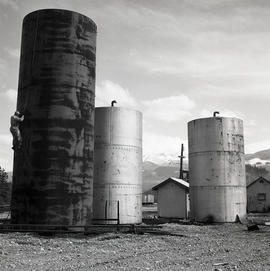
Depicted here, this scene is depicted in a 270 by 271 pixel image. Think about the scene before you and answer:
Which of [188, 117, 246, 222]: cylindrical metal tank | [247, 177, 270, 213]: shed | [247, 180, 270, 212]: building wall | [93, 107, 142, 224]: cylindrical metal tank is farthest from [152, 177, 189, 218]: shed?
[247, 180, 270, 212]: building wall

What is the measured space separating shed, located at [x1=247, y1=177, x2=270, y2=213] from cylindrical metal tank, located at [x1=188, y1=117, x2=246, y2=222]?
19560 millimetres

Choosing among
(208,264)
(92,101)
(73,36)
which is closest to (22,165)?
(92,101)

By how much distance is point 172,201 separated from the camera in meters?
29.9

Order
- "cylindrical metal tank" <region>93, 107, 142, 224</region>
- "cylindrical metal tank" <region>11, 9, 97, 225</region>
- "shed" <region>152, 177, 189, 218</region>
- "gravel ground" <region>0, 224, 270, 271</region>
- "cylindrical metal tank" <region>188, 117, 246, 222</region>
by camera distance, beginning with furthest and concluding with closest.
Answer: "shed" <region>152, 177, 189, 218</region> < "cylindrical metal tank" <region>188, 117, 246, 222</region> < "cylindrical metal tank" <region>93, 107, 142, 224</region> < "cylindrical metal tank" <region>11, 9, 97, 225</region> < "gravel ground" <region>0, 224, 270, 271</region>

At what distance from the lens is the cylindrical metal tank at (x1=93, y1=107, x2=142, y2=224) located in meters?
19.9

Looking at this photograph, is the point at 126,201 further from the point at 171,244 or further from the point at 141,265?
the point at 141,265

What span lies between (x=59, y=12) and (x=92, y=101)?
3716 millimetres

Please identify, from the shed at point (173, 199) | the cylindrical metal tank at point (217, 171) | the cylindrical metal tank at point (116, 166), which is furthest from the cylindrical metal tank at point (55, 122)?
the shed at point (173, 199)

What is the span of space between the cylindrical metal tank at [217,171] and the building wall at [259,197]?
64.2ft

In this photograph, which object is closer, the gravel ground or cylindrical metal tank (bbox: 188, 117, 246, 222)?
the gravel ground

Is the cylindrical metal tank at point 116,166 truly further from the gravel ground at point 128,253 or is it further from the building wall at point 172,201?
the building wall at point 172,201

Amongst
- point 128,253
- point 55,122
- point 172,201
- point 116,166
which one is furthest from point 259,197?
point 128,253

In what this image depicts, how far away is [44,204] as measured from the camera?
1395 cm

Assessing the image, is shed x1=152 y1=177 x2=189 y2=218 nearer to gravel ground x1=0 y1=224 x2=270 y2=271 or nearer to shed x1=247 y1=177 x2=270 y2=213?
shed x1=247 y1=177 x2=270 y2=213
